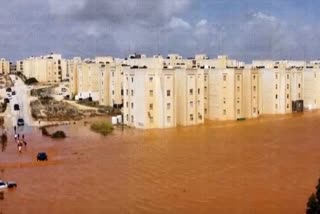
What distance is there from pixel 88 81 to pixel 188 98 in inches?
836

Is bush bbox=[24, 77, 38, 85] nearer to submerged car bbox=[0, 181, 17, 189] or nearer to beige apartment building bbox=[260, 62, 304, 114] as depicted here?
beige apartment building bbox=[260, 62, 304, 114]

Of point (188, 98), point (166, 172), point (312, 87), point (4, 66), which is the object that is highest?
point (4, 66)

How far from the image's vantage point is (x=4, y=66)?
109 metres

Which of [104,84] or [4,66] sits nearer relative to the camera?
[104,84]

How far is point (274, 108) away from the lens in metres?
42.7

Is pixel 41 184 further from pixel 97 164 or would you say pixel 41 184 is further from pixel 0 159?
pixel 0 159

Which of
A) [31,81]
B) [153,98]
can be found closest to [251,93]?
[153,98]

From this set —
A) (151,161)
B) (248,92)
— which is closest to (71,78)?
(248,92)

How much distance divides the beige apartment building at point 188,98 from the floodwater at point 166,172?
6.56 feet

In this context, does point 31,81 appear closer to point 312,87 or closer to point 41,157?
point 312,87

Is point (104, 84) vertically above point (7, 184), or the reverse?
point (104, 84)

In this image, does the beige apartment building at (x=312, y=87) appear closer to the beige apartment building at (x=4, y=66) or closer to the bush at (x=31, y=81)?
the bush at (x=31, y=81)

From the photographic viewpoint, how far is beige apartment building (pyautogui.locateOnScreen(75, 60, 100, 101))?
5181 cm

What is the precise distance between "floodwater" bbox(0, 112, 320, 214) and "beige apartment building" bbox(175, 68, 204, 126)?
2.00 metres
